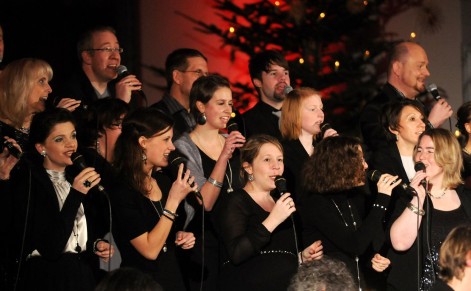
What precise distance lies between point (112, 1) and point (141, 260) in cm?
374

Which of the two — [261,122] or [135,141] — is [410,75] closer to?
[261,122]

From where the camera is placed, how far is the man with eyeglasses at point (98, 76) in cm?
655

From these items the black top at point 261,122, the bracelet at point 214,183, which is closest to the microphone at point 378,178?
the bracelet at point 214,183

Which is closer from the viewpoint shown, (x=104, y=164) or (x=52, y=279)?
(x=52, y=279)

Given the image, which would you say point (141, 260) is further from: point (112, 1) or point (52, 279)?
point (112, 1)

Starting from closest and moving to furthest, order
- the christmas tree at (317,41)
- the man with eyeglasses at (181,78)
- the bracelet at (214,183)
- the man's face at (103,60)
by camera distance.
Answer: the bracelet at (214,183) → the man's face at (103,60) → the man with eyeglasses at (181,78) → the christmas tree at (317,41)

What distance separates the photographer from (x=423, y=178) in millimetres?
5730

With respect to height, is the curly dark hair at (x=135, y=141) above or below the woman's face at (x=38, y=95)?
below

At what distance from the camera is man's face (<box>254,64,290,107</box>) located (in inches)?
284

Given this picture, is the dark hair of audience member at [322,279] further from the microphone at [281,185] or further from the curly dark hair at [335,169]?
the curly dark hair at [335,169]

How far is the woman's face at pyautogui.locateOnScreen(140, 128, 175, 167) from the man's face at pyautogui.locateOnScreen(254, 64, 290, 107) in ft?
5.50

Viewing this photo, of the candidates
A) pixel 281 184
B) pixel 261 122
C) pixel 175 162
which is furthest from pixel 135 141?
pixel 261 122

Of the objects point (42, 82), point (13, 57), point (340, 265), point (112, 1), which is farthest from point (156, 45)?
point (340, 265)

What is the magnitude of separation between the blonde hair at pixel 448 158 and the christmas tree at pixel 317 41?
10.6ft
